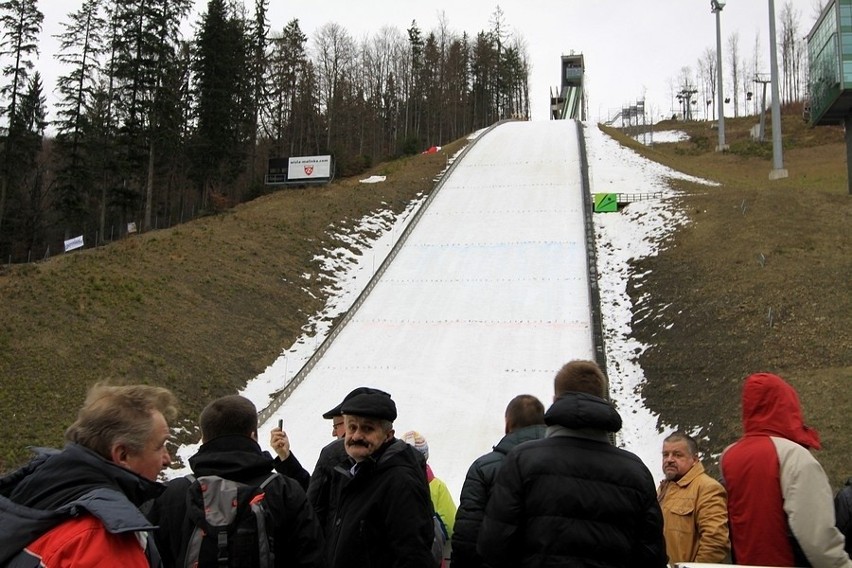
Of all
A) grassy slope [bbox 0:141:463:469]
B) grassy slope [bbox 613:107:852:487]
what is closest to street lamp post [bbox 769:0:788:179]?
grassy slope [bbox 613:107:852:487]

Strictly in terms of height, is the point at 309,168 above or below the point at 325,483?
above

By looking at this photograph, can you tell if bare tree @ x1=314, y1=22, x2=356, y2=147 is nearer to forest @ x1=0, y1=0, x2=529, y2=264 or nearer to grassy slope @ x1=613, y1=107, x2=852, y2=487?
forest @ x1=0, y1=0, x2=529, y2=264

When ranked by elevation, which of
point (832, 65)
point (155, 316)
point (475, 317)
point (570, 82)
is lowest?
point (475, 317)

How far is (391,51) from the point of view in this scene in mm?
79812

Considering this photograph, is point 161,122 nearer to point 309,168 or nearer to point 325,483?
point 309,168

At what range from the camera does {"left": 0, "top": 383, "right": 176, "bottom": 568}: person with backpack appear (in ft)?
6.86

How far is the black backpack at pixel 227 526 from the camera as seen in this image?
3.06m

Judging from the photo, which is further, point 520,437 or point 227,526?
point 520,437

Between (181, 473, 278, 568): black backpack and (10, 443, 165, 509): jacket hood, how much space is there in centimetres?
67

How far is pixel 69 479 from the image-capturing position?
2260mm

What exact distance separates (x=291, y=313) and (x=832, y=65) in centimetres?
2173

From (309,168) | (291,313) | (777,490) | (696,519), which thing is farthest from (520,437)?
(309,168)

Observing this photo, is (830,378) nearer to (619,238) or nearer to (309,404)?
Answer: (309,404)

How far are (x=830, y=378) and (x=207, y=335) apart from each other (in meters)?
12.8
